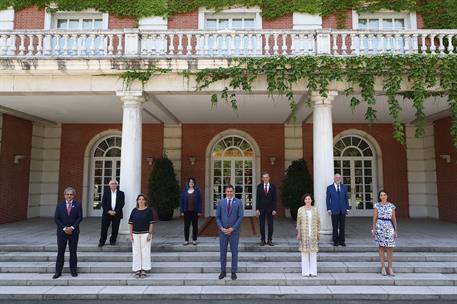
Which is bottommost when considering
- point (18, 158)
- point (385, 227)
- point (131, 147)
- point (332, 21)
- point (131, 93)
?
point (385, 227)

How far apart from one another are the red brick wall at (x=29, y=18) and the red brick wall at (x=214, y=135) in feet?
20.0

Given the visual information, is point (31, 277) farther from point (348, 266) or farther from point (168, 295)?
point (348, 266)

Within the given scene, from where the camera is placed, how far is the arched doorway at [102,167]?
13734 mm

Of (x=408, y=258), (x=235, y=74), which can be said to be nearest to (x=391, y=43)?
(x=235, y=74)

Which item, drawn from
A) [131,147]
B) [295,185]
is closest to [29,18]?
[131,147]

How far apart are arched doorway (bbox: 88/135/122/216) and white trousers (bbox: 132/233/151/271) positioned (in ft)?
25.6

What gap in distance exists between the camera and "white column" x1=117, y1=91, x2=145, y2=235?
8.44 meters

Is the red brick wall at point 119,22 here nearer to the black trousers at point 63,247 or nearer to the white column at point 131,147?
the white column at point 131,147

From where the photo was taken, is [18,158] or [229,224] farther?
[18,158]

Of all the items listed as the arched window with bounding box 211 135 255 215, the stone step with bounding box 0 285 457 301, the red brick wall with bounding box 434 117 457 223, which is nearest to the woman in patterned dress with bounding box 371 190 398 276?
the stone step with bounding box 0 285 457 301

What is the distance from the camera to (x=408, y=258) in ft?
24.0

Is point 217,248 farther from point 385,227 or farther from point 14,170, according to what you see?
point 14,170

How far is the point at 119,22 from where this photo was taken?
11.8 meters

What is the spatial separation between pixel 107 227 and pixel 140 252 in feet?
5.82
